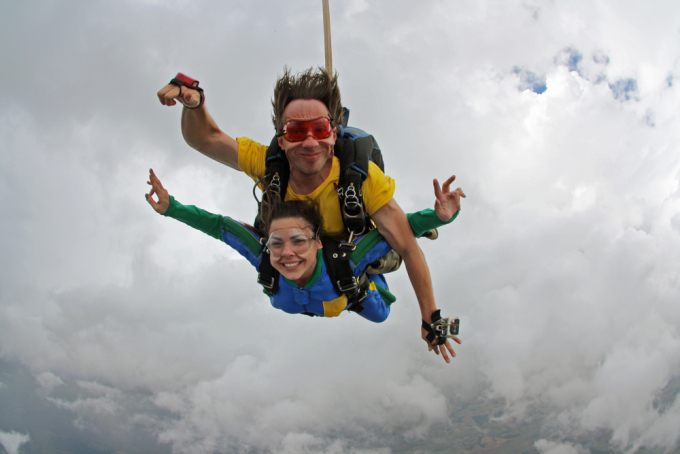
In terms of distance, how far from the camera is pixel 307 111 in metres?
4.41

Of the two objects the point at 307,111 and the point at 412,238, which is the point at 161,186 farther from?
the point at 412,238

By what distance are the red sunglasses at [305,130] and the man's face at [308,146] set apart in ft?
0.12

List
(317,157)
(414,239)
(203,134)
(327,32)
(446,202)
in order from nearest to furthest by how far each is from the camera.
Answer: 1. (446,202)
2. (317,157)
3. (414,239)
4. (203,134)
5. (327,32)

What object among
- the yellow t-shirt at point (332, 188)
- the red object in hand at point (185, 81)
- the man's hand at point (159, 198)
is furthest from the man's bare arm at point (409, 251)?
the red object in hand at point (185, 81)

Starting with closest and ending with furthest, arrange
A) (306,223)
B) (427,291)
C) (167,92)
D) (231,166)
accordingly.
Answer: (167,92) < (306,223) < (427,291) < (231,166)

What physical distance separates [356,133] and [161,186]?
2046 millimetres

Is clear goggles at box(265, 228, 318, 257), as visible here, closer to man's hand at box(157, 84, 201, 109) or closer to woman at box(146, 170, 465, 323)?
woman at box(146, 170, 465, 323)

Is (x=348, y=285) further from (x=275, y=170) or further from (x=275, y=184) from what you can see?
(x=275, y=170)

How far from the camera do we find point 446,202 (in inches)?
164

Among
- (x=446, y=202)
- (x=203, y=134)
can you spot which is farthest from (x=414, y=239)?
(x=203, y=134)

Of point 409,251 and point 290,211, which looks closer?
point 290,211

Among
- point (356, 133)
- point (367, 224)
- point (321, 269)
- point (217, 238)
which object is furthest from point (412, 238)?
point (217, 238)

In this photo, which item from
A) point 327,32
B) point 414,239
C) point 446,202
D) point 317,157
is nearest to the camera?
point 446,202

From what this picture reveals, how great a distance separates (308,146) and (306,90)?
720 millimetres
